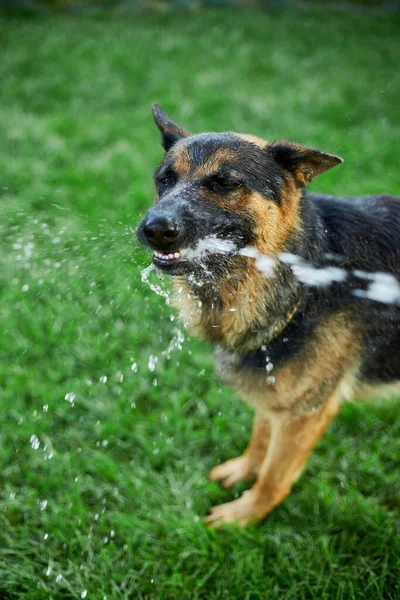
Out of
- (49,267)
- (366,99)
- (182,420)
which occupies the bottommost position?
(182,420)

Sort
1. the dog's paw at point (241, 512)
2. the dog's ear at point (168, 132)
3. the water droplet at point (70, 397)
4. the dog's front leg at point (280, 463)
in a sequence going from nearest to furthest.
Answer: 1. the dog's front leg at point (280, 463)
2. the dog's ear at point (168, 132)
3. the dog's paw at point (241, 512)
4. the water droplet at point (70, 397)

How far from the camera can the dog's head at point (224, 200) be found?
6.84 ft

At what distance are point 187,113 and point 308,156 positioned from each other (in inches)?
192

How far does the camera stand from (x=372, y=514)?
278 cm

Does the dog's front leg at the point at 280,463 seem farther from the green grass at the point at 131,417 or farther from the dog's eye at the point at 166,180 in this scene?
the dog's eye at the point at 166,180

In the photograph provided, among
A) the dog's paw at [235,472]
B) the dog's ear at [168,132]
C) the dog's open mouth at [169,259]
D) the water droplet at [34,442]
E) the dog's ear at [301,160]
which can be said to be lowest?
the water droplet at [34,442]

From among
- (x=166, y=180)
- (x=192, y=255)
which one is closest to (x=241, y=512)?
(x=192, y=255)

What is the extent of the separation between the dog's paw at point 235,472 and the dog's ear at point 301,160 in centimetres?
164

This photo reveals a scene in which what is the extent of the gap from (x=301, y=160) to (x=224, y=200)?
15.7 inches

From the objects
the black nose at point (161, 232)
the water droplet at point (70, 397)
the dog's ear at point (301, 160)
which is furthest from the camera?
the water droplet at point (70, 397)

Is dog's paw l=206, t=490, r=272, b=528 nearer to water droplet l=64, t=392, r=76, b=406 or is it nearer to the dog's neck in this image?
the dog's neck

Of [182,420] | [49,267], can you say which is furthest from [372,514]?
[49,267]

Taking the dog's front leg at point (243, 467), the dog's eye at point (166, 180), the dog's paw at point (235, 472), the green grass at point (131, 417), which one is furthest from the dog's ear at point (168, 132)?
the dog's paw at point (235, 472)

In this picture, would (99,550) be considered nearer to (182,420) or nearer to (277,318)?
(182,420)
